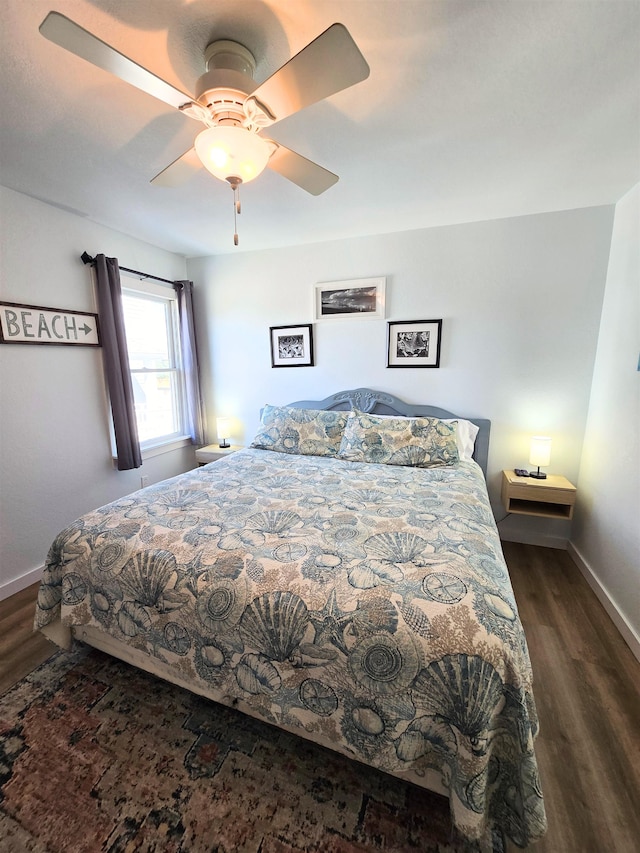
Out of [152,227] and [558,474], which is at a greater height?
[152,227]

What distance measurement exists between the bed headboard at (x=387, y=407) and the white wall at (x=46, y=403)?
176cm

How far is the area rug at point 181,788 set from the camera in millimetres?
1059

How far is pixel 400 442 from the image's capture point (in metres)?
2.53

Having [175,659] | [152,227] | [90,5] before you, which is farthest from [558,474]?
[152,227]

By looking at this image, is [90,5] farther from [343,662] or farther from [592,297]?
[592,297]

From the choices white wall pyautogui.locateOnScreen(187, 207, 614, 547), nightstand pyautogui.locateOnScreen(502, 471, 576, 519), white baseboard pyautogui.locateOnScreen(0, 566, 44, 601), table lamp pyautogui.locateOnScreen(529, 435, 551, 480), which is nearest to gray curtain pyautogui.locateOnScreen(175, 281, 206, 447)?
white wall pyautogui.locateOnScreen(187, 207, 614, 547)

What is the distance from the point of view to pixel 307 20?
3.51 feet

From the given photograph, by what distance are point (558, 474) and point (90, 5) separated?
3492mm

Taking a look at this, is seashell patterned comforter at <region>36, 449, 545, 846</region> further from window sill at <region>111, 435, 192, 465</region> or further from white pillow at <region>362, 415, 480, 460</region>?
window sill at <region>111, 435, 192, 465</region>

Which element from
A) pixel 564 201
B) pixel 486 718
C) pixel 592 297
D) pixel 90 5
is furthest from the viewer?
pixel 592 297

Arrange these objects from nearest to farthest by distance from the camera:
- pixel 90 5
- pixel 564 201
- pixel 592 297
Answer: pixel 90 5, pixel 564 201, pixel 592 297

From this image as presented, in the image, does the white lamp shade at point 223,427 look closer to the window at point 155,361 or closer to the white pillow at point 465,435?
the window at point 155,361

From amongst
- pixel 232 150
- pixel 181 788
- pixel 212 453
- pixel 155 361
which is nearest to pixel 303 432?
pixel 212 453

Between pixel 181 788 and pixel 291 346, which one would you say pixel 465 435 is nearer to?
pixel 291 346
